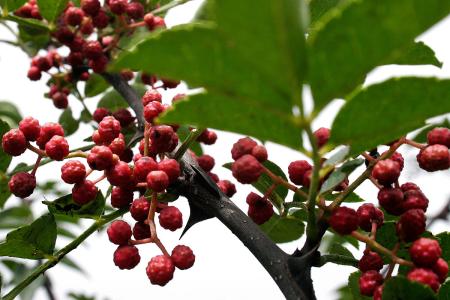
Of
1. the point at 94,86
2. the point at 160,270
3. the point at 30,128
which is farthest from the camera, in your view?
the point at 94,86

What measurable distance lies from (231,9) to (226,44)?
0.07 m

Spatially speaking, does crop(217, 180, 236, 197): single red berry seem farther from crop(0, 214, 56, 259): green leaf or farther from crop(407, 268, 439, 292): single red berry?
crop(407, 268, 439, 292): single red berry

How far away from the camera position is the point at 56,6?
2285 mm

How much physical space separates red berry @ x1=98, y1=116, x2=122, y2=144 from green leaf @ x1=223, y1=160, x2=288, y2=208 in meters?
0.37

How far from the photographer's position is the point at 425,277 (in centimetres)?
130

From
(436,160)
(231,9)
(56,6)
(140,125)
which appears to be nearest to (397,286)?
(436,160)

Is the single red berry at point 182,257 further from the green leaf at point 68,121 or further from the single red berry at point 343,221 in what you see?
the green leaf at point 68,121

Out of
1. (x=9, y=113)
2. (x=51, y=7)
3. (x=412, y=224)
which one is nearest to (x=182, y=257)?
(x=412, y=224)

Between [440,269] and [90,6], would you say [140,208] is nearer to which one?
[440,269]

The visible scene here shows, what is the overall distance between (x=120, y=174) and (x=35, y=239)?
0.39m

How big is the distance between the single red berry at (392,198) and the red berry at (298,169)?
0.23 m

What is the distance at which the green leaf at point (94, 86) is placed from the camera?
2.95 m

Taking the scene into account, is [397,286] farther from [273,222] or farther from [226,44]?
[273,222]

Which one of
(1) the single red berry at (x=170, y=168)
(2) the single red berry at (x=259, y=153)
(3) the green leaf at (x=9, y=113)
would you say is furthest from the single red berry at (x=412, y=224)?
(3) the green leaf at (x=9, y=113)
